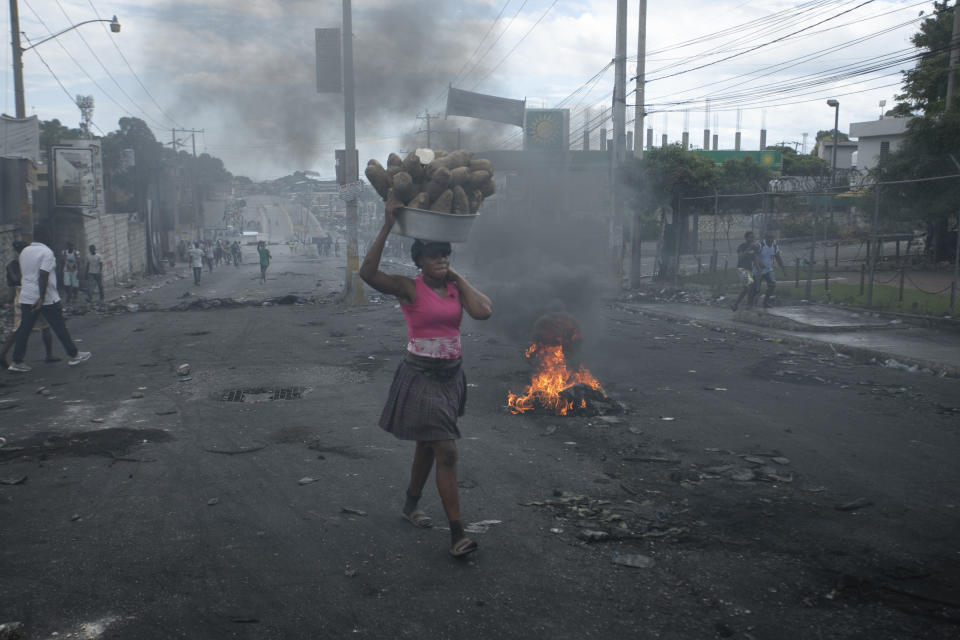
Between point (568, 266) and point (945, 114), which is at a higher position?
point (945, 114)

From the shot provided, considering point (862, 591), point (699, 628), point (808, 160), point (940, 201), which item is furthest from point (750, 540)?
point (808, 160)

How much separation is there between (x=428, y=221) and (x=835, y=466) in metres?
3.41

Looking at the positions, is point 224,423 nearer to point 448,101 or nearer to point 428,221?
point 428,221

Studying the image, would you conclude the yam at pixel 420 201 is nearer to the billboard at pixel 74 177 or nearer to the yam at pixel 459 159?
the yam at pixel 459 159

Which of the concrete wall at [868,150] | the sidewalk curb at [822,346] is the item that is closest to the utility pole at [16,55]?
the sidewalk curb at [822,346]

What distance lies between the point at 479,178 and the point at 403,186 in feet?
1.66

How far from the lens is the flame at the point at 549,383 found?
265 inches

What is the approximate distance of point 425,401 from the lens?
3752 mm

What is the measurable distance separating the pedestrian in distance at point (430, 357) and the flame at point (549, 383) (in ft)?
9.46

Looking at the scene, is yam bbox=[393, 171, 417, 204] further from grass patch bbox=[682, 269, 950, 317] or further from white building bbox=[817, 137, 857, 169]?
white building bbox=[817, 137, 857, 169]

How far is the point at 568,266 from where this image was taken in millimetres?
8969

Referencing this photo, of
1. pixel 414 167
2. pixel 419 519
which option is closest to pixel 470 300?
pixel 414 167

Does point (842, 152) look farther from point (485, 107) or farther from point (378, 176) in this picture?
point (378, 176)

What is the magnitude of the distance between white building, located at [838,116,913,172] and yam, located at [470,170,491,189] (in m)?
42.4
